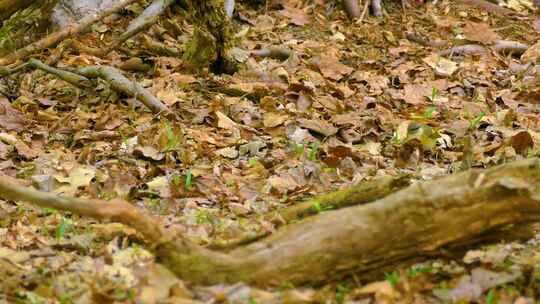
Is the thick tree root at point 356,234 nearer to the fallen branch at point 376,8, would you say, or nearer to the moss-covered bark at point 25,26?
the moss-covered bark at point 25,26

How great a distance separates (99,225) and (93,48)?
294 centimetres

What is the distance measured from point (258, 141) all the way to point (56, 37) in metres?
2.07

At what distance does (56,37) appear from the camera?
5.82 m

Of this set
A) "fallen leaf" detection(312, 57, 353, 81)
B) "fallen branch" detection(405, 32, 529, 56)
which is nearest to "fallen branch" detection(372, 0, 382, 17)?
"fallen branch" detection(405, 32, 529, 56)

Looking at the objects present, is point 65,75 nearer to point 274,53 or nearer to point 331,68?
point 274,53

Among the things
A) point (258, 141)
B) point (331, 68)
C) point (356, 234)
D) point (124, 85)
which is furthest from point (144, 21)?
point (356, 234)

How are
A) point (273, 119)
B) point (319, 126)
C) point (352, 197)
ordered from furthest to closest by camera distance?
point (273, 119) → point (319, 126) → point (352, 197)

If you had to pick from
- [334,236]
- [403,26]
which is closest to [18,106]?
[334,236]

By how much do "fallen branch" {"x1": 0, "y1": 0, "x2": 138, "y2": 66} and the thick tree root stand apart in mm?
3310

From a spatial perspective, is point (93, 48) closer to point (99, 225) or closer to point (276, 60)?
point (276, 60)

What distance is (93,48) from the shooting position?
6.14 meters

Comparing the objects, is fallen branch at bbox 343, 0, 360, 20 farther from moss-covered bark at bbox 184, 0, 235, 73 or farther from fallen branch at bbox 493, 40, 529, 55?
moss-covered bark at bbox 184, 0, 235, 73

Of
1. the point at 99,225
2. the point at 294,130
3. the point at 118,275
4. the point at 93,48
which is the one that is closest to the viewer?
the point at 118,275

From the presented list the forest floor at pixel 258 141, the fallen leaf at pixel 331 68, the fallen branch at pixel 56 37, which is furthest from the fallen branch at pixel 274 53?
the fallen branch at pixel 56 37
